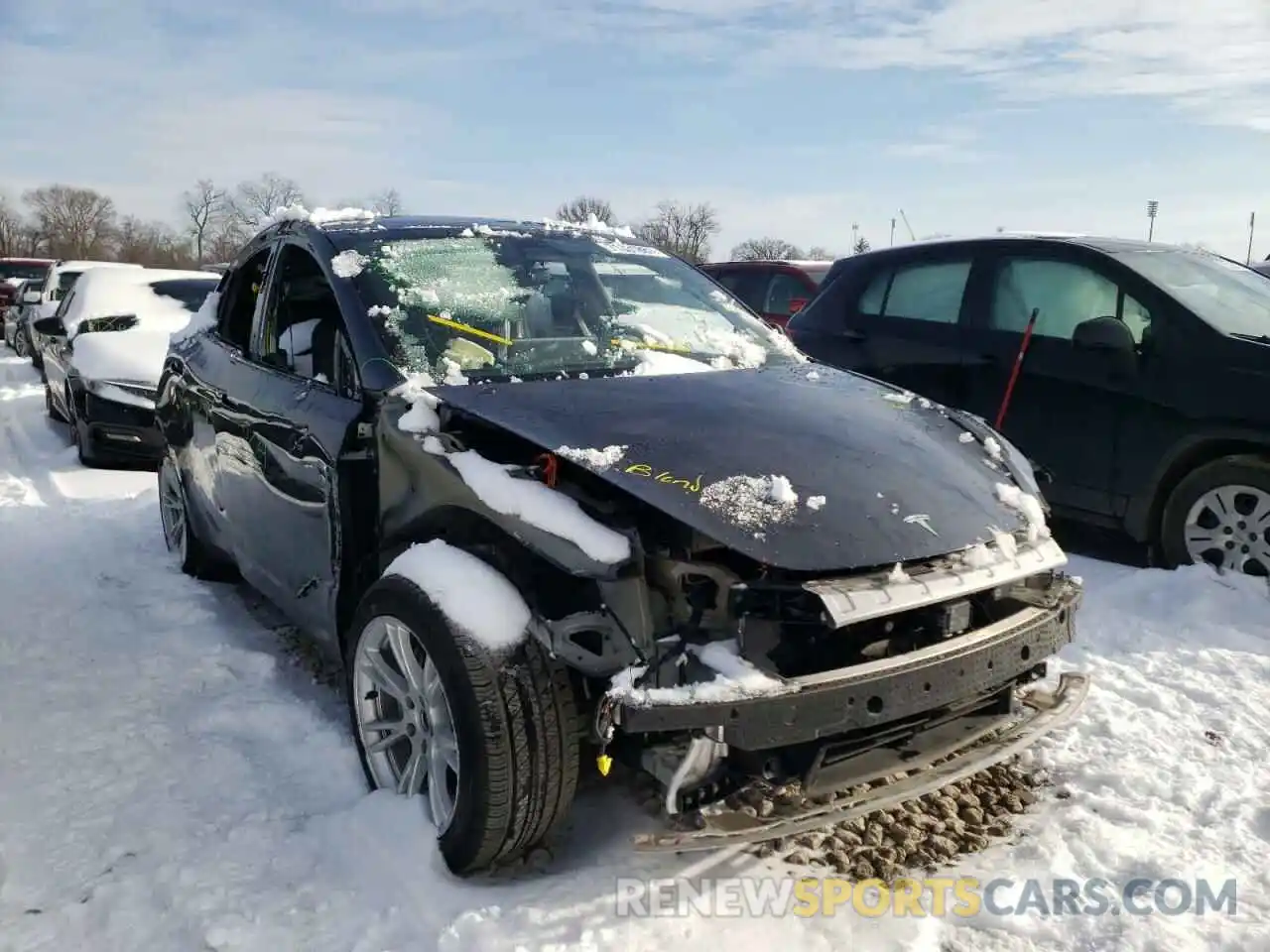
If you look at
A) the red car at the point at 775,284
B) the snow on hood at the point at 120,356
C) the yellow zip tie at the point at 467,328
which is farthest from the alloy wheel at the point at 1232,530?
the snow on hood at the point at 120,356

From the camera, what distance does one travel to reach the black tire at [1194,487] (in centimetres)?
462

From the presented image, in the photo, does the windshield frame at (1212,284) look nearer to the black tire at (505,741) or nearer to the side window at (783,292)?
the side window at (783,292)

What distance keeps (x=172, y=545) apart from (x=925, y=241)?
482 centimetres

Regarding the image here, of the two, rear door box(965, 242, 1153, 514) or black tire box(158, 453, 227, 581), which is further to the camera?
rear door box(965, 242, 1153, 514)

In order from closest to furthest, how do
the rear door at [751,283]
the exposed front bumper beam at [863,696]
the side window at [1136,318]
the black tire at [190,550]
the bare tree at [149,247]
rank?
the exposed front bumper beam at [863,696]
the black tire at [190,550]
the side window at [1136,318]
the rear door at [751,283]
the bare tree at [149,247]

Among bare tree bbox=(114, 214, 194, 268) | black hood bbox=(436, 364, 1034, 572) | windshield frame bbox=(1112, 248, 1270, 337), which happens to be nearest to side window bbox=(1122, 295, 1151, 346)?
windshield frame bbox=(1112, 248, 1270, 337)

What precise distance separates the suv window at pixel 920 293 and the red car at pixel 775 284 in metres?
2.52

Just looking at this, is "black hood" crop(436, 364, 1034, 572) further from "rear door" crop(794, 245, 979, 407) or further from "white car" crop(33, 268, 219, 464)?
"white car" crop(33, 268, 219, 464)

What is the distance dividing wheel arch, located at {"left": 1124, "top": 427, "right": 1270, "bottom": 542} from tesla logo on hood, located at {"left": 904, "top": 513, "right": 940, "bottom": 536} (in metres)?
2.96

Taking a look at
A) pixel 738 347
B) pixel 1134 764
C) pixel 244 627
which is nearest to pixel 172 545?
pixel 244 627

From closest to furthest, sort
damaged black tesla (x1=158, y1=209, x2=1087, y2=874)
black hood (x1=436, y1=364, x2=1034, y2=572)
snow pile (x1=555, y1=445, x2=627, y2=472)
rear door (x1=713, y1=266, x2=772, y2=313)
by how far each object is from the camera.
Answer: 1. damaged black tesla (x1=158, y1=209, x2=1087, y2=874)
2. black hood (x1=436, y1=364, x2=1034, y2=572)
3. snow pile (x1=555, y1=445, x2=627, y2=472)
4. rear door (x1=713, y1=266, x2=772, y2=313)

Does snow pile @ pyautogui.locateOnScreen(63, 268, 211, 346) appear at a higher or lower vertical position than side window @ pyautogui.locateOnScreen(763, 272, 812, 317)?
lower

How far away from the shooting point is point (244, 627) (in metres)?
4.44

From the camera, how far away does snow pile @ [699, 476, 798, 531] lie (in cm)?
238
